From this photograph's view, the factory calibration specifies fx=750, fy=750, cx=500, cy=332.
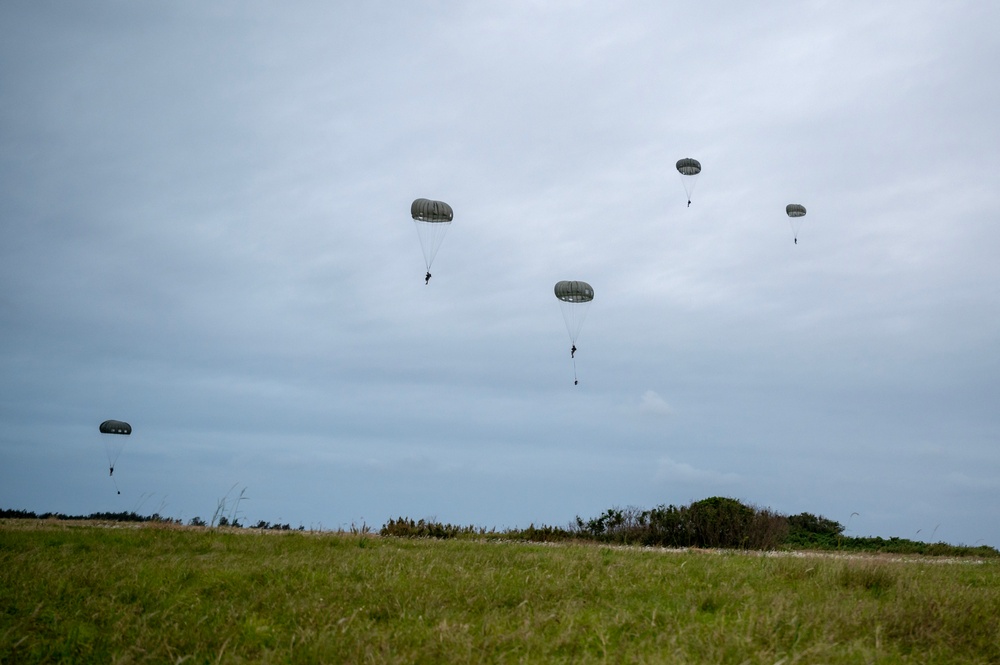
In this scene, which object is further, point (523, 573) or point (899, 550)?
point (899, 550)

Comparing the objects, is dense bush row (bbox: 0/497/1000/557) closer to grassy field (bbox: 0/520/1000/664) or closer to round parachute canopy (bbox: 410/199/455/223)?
grassy field (bbox: 0/520/1000/664)

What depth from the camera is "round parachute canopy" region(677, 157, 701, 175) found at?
4181 centimetres

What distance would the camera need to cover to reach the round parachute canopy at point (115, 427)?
3503cm

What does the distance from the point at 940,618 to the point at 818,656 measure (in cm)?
275

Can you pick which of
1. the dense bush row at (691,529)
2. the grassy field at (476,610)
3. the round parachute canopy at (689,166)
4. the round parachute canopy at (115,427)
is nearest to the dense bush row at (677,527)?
the dense bush row at (691,529)

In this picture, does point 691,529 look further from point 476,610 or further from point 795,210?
point 795,210

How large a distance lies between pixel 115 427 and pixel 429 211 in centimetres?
1875

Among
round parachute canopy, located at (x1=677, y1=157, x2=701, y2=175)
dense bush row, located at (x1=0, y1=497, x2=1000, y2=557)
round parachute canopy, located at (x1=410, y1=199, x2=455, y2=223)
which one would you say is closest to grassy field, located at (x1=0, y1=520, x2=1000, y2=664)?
dense bush row, located at (x1=0, y1=497, x2=1000, y2=557)

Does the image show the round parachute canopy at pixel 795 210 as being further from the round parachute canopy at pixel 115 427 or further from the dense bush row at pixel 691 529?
the round parachute canopy at pixel 115 427

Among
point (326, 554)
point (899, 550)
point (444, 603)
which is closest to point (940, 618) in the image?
point (444, 603)

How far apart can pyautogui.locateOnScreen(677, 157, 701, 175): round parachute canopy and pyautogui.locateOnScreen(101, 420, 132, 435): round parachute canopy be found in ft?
104

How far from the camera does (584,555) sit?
14.0 metres

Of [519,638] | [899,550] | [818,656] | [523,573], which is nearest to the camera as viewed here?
[818,656]

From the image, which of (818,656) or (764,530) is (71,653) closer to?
(818,656)
